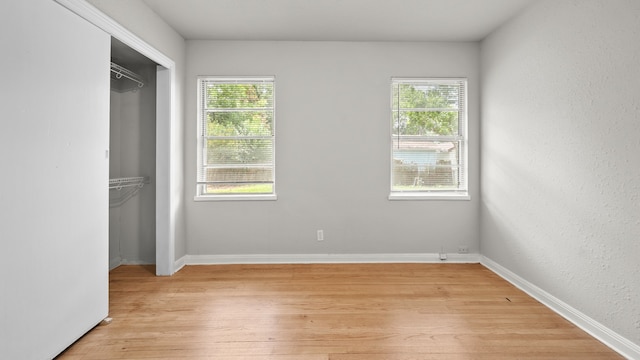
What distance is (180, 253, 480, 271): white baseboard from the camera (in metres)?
3.61

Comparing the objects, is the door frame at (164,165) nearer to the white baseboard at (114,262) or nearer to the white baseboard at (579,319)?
the white baseboard at (114,262)

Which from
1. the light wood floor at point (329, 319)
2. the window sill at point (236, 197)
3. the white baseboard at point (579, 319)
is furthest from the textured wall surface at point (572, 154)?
the window sill at point (236, 197)

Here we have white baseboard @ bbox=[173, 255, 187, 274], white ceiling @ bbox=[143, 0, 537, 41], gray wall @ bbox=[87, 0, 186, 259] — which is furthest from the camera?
white baseboard @ bbox=[173, 255, 187, 274]

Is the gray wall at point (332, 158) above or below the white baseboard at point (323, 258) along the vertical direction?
above

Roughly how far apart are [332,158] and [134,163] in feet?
7.64

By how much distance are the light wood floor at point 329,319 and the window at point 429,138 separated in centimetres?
104

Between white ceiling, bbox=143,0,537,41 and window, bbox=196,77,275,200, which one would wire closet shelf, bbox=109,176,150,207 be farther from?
white ceiling, bbox=143,0,537,41

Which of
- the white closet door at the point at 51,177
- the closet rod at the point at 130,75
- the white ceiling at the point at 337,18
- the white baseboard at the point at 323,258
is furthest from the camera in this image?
the white baseboard at the point at 323,258

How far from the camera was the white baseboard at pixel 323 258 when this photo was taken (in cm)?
361

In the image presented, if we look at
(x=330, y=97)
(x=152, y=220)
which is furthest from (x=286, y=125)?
(x=152, y=220)

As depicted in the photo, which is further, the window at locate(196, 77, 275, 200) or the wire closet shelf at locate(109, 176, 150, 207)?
the window at locate(196, 77, 275, 200)

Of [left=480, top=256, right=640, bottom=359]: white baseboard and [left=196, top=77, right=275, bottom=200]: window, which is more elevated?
[left=196, top=77, right=275, bottom=200]: window

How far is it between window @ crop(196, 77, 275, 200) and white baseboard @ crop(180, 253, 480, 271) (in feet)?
2.47

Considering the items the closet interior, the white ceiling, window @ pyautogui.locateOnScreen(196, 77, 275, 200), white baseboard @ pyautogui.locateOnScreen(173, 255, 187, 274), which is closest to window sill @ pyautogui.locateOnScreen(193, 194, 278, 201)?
window @ pyautogui.locateOnScreen(196, 77, 275, 200)
